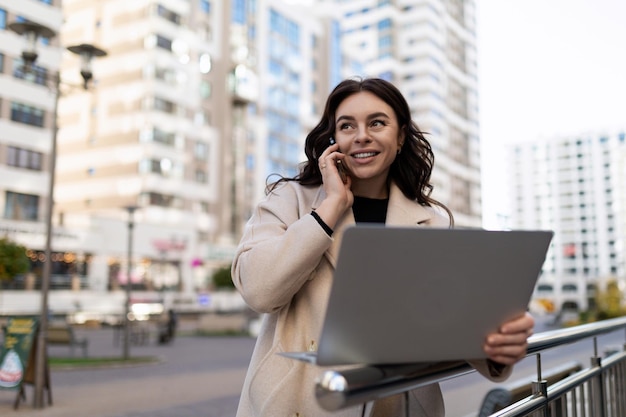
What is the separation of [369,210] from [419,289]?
83 centimetres

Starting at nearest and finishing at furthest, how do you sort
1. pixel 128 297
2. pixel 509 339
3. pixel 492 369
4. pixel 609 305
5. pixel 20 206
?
pixel 509 339 → pixel 492 369 → pixel 128 297 → pixel 609 305 → pixel 20 206

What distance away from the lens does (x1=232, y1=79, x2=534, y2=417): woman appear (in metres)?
1.72

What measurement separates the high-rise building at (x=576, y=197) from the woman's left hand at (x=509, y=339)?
118384 millimetres

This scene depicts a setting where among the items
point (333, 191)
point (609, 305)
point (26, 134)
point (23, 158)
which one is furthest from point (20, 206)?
point (333, 191)

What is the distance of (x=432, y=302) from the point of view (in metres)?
1.33

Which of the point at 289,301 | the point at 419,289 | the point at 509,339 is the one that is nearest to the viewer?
the point at 419,289

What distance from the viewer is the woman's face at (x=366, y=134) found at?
197 cm

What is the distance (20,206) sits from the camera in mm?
36312

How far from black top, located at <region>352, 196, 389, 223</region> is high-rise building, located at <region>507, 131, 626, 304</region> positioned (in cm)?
11794

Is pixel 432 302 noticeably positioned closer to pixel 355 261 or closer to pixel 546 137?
pixel 355 261

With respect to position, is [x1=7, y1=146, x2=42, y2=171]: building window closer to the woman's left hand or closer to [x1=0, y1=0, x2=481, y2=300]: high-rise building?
[x1=0, y1=0, x2=481, y2=300]: high-rise building

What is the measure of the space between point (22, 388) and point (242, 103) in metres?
50.5

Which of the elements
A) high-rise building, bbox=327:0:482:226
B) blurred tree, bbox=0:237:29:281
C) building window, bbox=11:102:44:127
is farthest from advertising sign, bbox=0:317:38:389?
high-rise building, bbox=327:0:482:226

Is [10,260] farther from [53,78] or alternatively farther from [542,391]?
[542,391]
